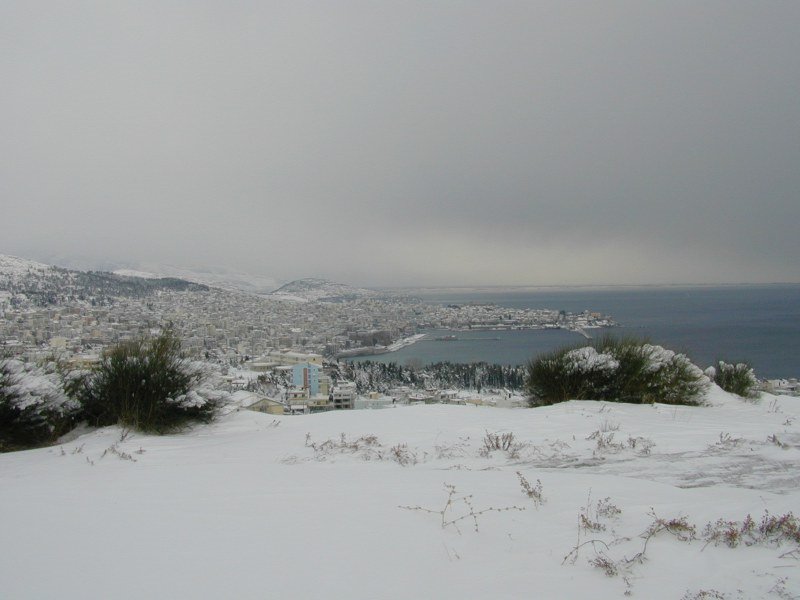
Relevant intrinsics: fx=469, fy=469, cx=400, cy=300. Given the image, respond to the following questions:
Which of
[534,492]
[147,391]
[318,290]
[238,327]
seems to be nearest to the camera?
[534,492]

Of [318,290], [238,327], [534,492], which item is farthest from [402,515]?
[318,290]

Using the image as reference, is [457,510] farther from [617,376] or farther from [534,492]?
[617,376]

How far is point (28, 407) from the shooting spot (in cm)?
650

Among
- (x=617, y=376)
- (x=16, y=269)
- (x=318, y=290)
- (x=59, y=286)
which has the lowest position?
(x=617, y=376)

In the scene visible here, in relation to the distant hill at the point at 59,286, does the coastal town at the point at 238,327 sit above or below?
below

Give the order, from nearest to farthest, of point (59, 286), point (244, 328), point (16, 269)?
point (244, 328), point (59, 286), point (16, 269)

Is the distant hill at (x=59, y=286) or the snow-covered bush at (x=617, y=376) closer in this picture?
the snow-covered bush at (x=617, y=376)

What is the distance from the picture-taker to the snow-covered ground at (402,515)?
2.28m

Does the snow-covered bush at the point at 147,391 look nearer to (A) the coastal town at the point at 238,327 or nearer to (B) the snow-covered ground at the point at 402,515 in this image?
(A) the coastal town at the point at 238,327

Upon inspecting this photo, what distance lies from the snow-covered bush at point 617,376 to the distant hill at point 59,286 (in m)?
33.6

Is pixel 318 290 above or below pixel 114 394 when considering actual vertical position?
above

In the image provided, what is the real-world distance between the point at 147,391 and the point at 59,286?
136ft

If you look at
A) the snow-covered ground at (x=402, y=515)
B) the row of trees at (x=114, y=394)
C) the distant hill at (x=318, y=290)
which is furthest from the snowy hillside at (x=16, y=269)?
the distant hill at (x=318, y=290)

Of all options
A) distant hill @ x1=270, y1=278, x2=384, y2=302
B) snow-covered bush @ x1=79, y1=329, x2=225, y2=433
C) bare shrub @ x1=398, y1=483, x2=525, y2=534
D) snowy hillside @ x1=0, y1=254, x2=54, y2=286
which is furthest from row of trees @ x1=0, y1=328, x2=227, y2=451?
distant hill @ x1=270, y1=278, x2=384, y2=302
